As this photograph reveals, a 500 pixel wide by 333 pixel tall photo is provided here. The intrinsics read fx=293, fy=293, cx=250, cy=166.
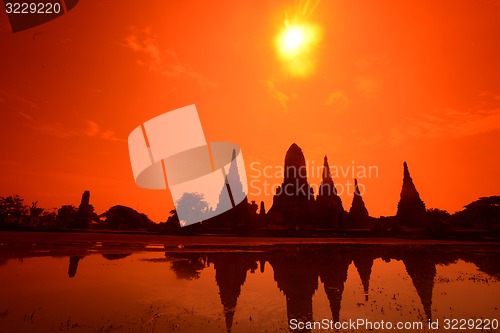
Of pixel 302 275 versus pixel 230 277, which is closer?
pixel 230 277

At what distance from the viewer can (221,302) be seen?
9.65 m

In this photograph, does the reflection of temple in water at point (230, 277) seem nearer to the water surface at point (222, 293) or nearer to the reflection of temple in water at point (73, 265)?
the water surface at point (222, 293)

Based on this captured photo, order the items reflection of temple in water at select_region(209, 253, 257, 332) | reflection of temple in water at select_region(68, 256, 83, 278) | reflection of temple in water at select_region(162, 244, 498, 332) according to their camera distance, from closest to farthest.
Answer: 1. reflection of temple in water at select_region(209, 253, 257, 332)
2. reflection of temple in water at select_region(162, 244, 498, 332)
3. reflection of temple in water at select_region(68, 256, 83, 278)

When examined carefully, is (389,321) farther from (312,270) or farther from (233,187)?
(233,187)

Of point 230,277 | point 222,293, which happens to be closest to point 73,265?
point 230,277

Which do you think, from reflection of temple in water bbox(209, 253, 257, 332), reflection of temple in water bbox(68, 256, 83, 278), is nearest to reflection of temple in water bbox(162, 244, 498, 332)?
reflection of temple in water bbox(209, 253, 257, 332)

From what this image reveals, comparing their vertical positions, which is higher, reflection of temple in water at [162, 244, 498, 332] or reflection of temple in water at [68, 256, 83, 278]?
reflection of temple in water at [68, 256, 83, 278]

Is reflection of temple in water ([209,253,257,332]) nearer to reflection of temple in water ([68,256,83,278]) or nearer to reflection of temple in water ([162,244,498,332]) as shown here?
reflection of temple in water ([162,244,498,332])

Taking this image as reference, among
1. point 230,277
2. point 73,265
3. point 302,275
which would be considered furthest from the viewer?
point 73,265

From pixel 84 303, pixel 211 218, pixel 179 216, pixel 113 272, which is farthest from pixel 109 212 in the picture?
pixel 84 303

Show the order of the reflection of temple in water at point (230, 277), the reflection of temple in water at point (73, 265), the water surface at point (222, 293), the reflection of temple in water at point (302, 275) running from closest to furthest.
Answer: the water surface at point (222, 293)
the reflection of temple in water at point (230, 277)
the reflection of temple in water at point (302, 275)
the reflection of temple in water at point (73, 265)

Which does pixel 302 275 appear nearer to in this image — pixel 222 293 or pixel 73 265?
pixel 222 293

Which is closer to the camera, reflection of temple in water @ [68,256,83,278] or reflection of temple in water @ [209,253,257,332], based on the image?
reflection of temple in water @ [209,253,257,332]

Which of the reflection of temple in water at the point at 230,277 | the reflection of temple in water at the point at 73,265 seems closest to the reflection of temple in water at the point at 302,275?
the reflection of temple in water at the point at 230,277
